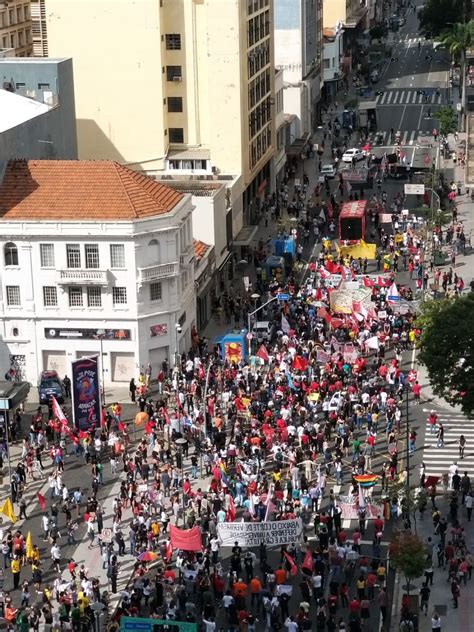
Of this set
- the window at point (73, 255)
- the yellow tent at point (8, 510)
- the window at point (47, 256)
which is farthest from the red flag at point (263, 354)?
the yellow tent at point (8, 510)

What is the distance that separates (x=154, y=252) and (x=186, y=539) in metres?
29.9

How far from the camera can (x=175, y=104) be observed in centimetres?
12012

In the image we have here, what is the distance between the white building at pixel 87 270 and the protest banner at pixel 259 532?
2759cm

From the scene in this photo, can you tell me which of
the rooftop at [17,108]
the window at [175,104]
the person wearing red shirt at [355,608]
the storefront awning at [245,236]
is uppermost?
the rooftop at [17,108]

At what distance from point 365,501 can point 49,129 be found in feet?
151

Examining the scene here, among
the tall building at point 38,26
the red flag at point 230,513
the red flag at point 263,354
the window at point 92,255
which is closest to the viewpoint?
the red flag at point 230,513

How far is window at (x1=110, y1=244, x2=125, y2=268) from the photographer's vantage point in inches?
3430

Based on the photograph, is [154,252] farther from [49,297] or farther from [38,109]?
[38,109]

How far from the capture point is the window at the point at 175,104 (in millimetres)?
119875

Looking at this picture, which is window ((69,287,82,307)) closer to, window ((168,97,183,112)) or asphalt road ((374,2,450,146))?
window ((168,97,183,112))

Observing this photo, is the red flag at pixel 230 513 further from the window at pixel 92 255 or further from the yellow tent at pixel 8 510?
the window at pixel 92 255

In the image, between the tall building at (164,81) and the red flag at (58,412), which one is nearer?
the red flag at (58,412)

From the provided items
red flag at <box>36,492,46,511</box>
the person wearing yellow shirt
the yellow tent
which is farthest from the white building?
the person wearing yellow shirt

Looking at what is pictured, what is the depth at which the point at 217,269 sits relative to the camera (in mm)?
104500
